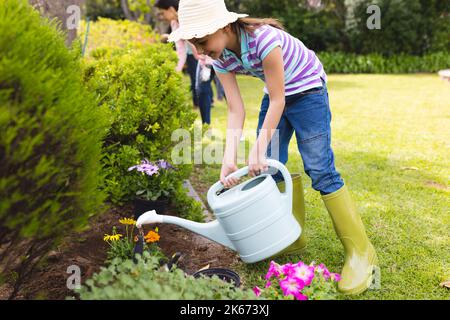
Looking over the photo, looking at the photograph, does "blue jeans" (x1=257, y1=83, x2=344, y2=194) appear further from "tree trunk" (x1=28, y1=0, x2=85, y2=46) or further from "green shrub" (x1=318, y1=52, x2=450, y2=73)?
"green shrub" (x1=318, y1=52, x2=450, y2=73)

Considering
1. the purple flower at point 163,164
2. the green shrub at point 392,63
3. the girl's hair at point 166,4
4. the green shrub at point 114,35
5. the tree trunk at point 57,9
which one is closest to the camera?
the purple flower at point 163,164

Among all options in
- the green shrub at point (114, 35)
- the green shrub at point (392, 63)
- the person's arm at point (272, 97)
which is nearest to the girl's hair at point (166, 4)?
the green shrub at point (114, 35)

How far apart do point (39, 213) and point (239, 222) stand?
0.95 metres

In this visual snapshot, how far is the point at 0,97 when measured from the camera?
→ 1663mm

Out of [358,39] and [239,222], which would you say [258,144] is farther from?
[358,39]

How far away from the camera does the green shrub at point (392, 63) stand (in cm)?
1478

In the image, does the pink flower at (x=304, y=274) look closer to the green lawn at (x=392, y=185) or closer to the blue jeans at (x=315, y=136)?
the green lawn at (x=392, y=185)

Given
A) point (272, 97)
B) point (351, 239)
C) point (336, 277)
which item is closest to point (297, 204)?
point (351, 239)

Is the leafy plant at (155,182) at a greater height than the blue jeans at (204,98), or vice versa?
the leafy plant at (155,182)

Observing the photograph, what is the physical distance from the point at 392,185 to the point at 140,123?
2.24 m

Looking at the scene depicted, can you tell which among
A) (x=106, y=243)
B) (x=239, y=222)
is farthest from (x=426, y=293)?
(x=106, y=243)

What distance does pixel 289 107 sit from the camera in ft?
9.24

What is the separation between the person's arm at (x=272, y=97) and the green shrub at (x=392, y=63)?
13173 millimetres

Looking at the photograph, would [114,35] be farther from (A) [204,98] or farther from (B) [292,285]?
(B) [292,285]
